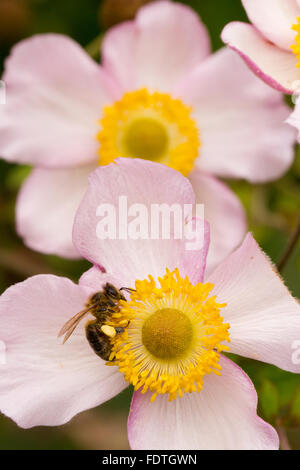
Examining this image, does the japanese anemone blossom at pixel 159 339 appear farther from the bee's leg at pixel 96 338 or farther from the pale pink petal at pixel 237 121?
the pale pink petal at pixel 237 121

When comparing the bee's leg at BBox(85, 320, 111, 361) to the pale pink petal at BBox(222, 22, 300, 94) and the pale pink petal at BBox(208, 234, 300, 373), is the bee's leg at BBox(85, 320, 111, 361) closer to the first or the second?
the pale pink petal at BBox(208, 234, 300, 373)

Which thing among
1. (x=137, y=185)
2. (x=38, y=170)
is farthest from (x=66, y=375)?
(x=38, y=170)

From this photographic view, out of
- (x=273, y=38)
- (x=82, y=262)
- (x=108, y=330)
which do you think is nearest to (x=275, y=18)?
(x=273, y=38)

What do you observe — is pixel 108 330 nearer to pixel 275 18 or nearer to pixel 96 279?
pixel 96 279

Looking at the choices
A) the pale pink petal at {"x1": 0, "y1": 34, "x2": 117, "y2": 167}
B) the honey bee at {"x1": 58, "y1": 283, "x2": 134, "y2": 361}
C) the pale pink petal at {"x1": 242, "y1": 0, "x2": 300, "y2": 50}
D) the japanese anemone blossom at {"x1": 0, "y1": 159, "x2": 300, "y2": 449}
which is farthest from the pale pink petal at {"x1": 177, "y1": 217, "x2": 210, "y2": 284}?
the pale pink petal at {"x1": 0, "y1": 34, "x2": 117, "y2": 167}

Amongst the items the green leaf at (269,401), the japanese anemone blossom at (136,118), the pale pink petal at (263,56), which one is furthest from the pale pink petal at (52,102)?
the green leaf at (269,401)

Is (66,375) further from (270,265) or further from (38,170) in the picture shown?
(38,170)

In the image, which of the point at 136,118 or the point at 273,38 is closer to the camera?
the point at 273,38
